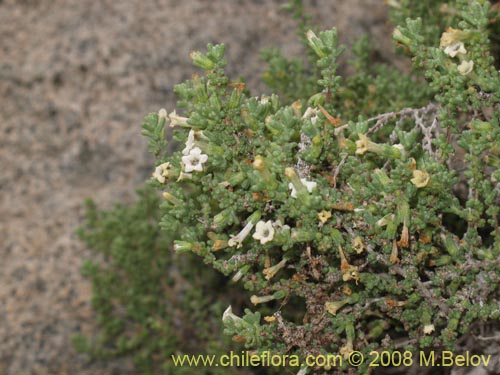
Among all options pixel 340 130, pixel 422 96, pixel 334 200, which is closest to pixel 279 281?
pixel 334 200

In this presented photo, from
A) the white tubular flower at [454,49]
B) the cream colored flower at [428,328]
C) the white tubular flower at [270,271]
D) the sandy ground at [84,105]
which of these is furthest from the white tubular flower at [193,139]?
the sandy ground at [84,105]

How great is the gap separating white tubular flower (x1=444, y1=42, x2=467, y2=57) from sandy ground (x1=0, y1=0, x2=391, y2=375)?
145 centimetres

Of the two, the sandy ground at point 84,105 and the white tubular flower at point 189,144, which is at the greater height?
the white tubular flower at point 189,144

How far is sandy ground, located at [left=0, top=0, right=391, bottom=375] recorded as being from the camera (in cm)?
334

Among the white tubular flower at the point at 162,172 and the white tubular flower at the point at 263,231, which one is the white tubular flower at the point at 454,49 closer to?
the white tubular flower at the point at 263,231

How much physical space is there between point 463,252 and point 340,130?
1.68ft

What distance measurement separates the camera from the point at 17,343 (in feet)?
10.6

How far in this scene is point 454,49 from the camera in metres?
1.87

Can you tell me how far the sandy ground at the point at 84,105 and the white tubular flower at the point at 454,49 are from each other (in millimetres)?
1453

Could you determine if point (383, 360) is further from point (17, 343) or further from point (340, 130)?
point (17, 343)

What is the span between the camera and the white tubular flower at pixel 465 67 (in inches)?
71.4

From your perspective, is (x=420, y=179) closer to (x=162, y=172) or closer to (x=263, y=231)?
(x=263, y=231)

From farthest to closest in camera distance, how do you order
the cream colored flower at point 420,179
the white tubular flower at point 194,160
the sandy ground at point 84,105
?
the sandy ground at point 84,105 → the white tubular flower at point 194,160 → the cream colored flower at point 420,179

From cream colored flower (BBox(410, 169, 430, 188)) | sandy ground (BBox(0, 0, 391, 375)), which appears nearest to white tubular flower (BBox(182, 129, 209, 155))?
cream colored flower (BBox(410, 169, 430, 188))
